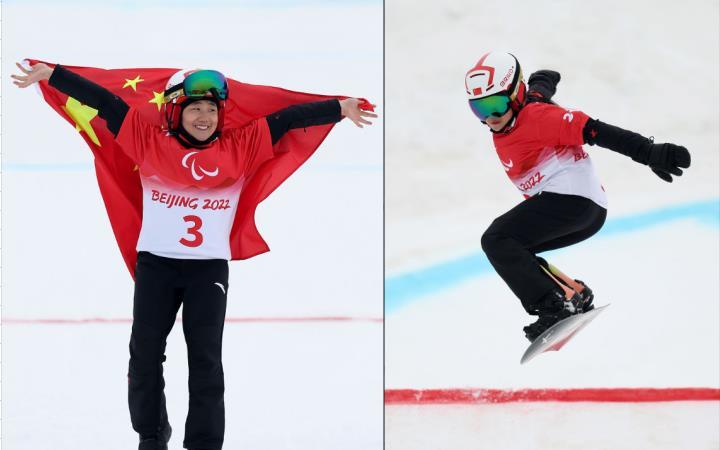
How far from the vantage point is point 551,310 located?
4.30 meters

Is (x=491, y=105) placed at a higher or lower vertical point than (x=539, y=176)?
higher

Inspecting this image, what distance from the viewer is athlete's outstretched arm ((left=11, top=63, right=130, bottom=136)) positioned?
423 centimetres

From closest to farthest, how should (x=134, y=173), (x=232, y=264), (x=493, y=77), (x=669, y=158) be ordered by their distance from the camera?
(x=669, y=158) < (x=493, y=77) < (x=134, y=173) < (x=232, y=264)

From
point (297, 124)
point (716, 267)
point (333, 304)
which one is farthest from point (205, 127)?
point (716, 267)

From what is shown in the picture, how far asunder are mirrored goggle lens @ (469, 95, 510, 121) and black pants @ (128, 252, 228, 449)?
4.32ft

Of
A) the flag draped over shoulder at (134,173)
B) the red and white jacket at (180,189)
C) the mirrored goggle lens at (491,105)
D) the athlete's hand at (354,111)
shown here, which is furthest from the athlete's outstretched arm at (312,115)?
the mirrored goggle lens at (491,105)

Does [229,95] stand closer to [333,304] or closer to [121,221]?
[121,221]

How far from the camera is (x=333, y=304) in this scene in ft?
21.4

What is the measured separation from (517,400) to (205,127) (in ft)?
8.25

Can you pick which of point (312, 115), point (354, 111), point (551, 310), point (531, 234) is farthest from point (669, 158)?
point (312, 115)

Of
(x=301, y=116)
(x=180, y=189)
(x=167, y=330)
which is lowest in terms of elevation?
(x=167, y=330)

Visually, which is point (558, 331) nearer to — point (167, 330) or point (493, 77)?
point (493, 77)

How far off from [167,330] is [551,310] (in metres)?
1.67

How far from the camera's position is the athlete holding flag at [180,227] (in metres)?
4.18
